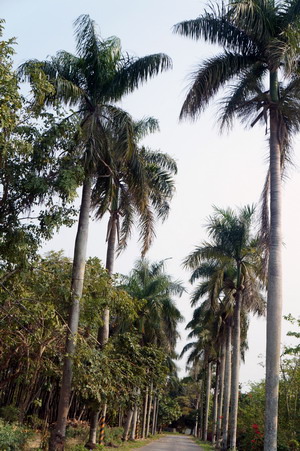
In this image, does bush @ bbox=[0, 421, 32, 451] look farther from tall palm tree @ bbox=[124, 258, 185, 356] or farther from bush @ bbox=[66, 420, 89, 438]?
tall palm tree @ bbox=[124, 258, 185, 356]

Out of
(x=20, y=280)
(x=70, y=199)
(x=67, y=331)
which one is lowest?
(x=67, y=331)

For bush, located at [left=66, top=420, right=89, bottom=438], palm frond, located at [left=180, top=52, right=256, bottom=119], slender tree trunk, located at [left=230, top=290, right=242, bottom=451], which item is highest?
palm frond, located at [left=180, top=52, right=256, bottom=119]

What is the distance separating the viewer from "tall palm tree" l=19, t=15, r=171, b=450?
1588cm

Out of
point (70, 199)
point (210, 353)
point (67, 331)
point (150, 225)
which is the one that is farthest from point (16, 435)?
point (210, 353)

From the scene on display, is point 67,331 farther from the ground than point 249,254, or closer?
closer

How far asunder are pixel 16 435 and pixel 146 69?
11226 mm

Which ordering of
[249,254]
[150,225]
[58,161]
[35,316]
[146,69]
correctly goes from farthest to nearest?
[249,254] → [150,225] → [146,69] → [58,161] → [35,316]

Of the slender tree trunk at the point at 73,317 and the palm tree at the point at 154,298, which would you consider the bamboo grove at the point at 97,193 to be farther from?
the palm tree at the point at 154,298

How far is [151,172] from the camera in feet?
77.8

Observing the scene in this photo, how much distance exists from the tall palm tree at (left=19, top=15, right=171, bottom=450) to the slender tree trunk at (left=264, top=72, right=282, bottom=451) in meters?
4.40

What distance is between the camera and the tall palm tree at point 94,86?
15883 mm

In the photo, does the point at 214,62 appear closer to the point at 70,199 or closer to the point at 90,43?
the point at 90,43

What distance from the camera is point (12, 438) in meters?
14.5

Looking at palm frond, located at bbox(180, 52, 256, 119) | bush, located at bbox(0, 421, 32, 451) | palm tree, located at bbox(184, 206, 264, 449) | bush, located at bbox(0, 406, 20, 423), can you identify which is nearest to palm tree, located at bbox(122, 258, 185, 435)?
palm tree, located at bbox(184, 206, 264, 449)
